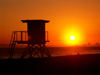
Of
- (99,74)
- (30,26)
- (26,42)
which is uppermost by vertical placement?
(30,26)

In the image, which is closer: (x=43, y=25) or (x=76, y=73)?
(x=76, y=73)

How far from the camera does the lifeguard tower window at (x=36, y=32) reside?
30797 mm

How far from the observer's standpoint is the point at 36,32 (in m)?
30.8

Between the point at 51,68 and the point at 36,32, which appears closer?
the point at 51,68

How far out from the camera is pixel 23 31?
3136 centimetres

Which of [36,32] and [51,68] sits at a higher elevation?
[36,32]

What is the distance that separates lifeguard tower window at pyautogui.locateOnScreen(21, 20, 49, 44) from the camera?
30.8 metres

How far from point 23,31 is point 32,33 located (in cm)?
145

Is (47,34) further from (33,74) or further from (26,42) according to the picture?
(33,74)

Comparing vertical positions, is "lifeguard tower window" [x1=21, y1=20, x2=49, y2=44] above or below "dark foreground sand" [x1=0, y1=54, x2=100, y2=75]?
above

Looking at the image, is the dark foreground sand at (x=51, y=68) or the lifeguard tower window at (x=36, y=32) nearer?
the dark foreground sand at (x=51, y=68)

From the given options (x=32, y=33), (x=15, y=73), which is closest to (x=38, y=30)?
(x=32, y=33)

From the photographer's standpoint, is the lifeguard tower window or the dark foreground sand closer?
the dark foreground sand

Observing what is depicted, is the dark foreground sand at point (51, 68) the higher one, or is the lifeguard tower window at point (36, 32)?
the lifeguard tower window at point (36, 32)
